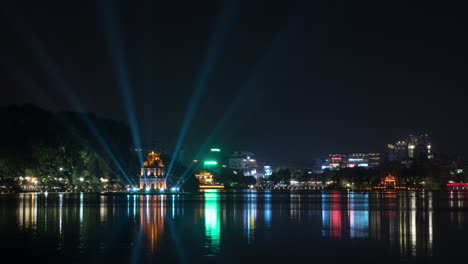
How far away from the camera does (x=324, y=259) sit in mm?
22469

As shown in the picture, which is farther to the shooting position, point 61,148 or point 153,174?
point 153,174

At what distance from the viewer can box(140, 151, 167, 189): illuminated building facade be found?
184 m

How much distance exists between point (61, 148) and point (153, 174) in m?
77.0

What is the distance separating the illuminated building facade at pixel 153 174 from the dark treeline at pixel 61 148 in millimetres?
27587

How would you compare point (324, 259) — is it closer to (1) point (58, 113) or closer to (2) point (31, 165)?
(2) point (31, 165)

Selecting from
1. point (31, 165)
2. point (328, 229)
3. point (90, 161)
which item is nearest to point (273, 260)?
point (328, 229)

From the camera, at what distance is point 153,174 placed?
614 ft

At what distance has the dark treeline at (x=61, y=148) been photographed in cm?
9744

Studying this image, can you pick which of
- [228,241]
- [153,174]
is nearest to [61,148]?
[153,174]

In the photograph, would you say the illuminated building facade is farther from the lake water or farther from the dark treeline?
the lake water

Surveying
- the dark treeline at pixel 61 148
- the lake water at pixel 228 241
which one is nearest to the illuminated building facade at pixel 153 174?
the dark treeline at pixel 61 148

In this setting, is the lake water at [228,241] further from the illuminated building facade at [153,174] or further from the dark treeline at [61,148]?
the illuminated building facade at [153,174]

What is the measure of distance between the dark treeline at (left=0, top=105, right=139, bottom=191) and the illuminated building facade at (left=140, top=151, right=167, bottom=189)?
27.6 meters

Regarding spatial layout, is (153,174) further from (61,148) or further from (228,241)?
(228,241)
